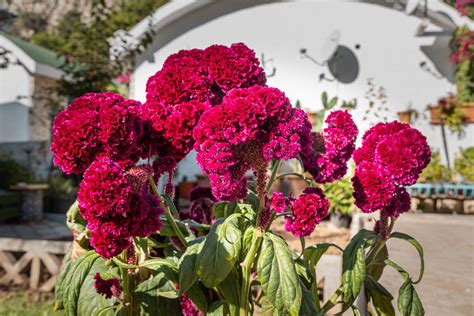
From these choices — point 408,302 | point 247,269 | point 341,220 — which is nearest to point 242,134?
point 247,269

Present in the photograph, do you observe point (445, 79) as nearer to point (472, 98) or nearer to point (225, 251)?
point (472, 98)

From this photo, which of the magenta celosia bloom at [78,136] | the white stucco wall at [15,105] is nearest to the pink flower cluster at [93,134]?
the magenta celosia bloom at [78,136]

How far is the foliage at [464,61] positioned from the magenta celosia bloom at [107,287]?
8672 millimetres

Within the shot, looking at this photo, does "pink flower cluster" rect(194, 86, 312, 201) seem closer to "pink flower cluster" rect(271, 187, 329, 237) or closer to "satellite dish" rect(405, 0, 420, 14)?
"pink flower cluster" rect(271, 187, 329, 237)

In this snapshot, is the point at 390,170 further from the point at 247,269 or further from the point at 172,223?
the point at 172,223

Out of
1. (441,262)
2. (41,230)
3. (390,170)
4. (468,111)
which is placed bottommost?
(41,230)

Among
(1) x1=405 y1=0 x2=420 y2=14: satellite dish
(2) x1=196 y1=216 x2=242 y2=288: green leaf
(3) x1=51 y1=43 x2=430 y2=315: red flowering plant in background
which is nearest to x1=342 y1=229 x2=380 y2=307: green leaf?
(3) x1=51 y1=43 x2=430 y2=315: red flowering plant in background

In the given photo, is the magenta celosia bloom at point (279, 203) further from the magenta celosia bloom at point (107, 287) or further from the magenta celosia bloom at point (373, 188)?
the magenta celosia bloom at point (107, 287)

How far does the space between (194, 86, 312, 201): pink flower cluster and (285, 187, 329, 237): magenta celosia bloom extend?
16 centimetres

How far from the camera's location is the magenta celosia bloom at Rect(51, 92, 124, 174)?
105 cm

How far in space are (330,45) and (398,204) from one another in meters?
7.99

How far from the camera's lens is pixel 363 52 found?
9.23 meters

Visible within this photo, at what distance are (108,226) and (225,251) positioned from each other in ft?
0.93

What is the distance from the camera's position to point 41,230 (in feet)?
25.6
